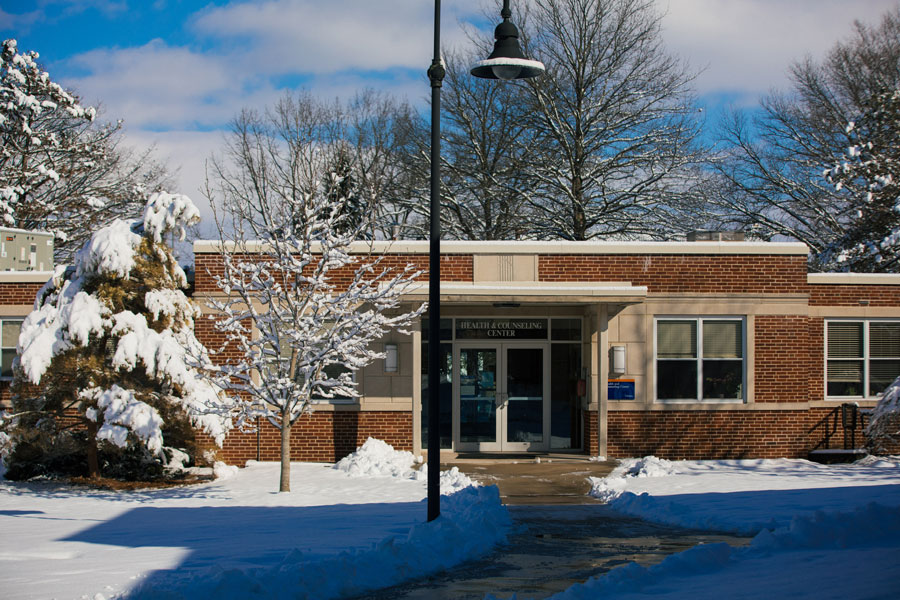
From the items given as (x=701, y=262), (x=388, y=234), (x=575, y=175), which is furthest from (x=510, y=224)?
(x=701, y=262)

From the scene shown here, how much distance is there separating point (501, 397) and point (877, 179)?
11005 mm

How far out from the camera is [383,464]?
15.5m

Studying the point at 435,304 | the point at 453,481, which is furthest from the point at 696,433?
the point at 435,304

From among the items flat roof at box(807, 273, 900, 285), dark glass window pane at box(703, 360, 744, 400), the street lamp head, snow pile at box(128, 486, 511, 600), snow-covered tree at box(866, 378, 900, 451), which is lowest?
snow pile at box(128, 486, 511, 600)

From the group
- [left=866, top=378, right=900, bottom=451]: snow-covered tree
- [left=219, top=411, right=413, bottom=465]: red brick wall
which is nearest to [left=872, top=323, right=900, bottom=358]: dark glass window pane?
[left=866, top=378, right=900, bottom=451]: snow-covered tree

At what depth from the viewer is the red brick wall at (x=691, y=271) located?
16859mm

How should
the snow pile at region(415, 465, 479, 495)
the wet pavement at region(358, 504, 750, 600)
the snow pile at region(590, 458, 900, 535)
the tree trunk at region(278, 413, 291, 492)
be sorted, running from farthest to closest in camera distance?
the snow pile at region(415, 465, 479, 495) → the tree trunk at region(278, 413, 291, 492) → the snow pile at region(590, 458, 900, 535) → the wet pavement at region(358, 504, 750, 600)

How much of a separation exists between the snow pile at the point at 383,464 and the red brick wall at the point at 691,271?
14.8ft

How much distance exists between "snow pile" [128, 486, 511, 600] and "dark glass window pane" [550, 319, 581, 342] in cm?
760

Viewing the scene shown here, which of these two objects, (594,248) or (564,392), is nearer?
(594,248)

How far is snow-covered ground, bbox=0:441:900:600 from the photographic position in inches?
276

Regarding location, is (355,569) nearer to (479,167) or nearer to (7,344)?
(7,344)

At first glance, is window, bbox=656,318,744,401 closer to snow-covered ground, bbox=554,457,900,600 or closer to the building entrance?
snow-covered ground, bbox=554,457,900,600

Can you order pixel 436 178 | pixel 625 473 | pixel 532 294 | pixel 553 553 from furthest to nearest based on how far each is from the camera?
pixel 532 294
pixel 625 473
pixel 436 178
pixel 553 553
